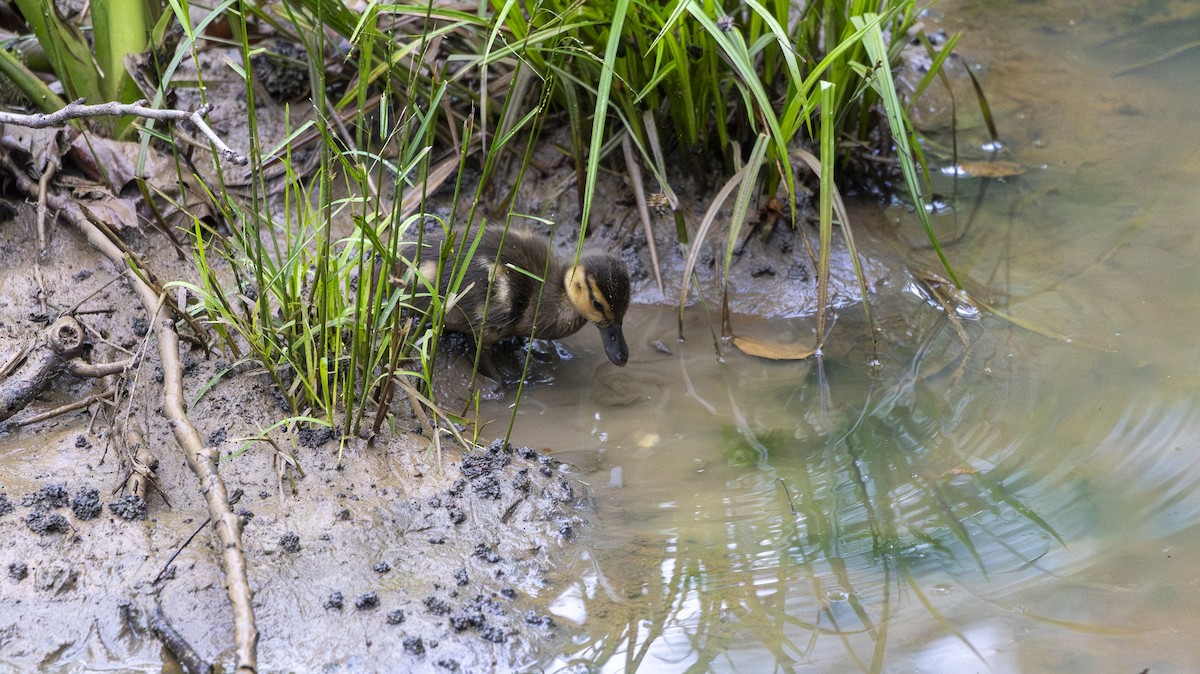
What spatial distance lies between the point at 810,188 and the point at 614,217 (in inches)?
31.1

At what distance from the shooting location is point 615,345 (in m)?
3.45

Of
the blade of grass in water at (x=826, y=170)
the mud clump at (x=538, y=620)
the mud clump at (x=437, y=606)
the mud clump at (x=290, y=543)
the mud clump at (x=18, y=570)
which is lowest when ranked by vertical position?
the mud clump at (x=18, y=570)

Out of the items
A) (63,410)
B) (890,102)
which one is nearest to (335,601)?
(63,410)

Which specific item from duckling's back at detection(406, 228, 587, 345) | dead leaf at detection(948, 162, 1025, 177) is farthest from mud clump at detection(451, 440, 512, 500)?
dead leaf at detection(948, 162, 1025, 177)

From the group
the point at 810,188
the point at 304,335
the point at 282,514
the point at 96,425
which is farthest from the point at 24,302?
the point at 810,188

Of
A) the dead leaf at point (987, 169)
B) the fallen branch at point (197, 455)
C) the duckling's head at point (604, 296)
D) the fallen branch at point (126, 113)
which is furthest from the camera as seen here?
the dead leaf at point (987, 169)

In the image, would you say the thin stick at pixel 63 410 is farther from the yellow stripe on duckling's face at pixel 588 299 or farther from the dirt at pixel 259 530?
the yellow stripe on duckling's face at pixel 588 299

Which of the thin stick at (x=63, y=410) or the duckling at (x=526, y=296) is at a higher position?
the duckling at (x=526, y=296)

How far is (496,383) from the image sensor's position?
3492 millimetres

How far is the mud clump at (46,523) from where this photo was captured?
7.48ft

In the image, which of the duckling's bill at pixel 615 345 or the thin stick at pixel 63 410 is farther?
the duckling's bill at pixel 615 345

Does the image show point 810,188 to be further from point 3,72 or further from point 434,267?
point 3,72

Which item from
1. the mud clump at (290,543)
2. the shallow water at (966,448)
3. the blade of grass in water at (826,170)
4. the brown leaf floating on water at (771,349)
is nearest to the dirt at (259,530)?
the mud clump at (290,543)

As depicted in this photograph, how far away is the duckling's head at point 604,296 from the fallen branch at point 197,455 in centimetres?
130
